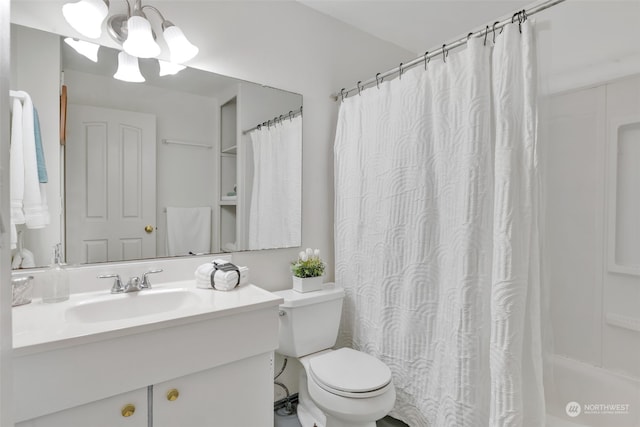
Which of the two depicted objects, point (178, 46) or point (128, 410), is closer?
point (128, 410)

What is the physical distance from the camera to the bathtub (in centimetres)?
153

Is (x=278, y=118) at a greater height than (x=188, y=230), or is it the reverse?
(x=278, y=118)

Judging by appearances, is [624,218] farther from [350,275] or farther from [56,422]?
[56,422]

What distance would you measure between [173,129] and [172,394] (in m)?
1.18

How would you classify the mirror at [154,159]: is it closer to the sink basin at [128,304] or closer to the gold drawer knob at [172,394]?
the sink basin at [128,304]

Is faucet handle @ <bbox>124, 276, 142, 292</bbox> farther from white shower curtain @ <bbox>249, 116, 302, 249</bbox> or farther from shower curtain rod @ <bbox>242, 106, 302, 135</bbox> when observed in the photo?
shower curtain rod @ <bbox>242, 106, 302, 135</bbox>

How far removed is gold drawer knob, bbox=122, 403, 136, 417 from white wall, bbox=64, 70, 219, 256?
0.68m

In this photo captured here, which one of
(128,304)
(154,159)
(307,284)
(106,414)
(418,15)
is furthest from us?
(418,15)

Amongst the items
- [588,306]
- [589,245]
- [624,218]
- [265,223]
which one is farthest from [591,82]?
[265,223]

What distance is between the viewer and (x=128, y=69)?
4.67 feet

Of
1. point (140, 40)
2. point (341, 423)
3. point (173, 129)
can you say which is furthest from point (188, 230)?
point (341, 423)

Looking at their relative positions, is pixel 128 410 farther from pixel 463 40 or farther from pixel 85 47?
pixel 463 40

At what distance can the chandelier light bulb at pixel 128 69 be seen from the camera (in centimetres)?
141

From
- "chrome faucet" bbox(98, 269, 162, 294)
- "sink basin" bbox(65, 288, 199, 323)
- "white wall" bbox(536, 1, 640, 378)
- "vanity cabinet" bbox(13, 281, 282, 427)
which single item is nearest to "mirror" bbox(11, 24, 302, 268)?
"chrome faucet" bbox(98, 269, 162, 294)
